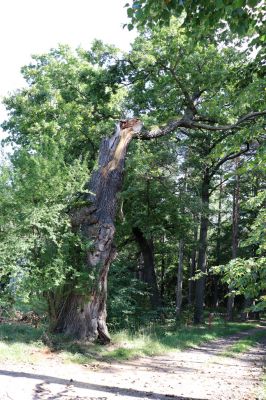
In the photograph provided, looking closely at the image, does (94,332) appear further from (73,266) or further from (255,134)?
(255,134)

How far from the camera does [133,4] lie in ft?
15.6

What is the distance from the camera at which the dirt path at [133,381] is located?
268 inches

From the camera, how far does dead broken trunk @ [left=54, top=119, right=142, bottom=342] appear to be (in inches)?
448

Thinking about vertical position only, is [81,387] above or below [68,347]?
below

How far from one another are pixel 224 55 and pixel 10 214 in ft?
40.1

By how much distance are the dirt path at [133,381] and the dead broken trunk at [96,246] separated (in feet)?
5.77

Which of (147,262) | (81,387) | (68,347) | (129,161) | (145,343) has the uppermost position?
(129,161)

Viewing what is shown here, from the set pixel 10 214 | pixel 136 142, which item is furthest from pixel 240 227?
pixel 10 214

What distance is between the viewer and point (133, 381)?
824 cm

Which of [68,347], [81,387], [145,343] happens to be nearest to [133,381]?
[81,387]

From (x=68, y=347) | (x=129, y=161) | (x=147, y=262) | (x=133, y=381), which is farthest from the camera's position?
(x=147, y=262)

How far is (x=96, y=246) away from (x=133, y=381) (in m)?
4.17

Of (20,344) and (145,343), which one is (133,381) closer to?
(20,344)

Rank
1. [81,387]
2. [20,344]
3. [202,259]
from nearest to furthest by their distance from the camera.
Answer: [81,387], [20,344], [202,259]
